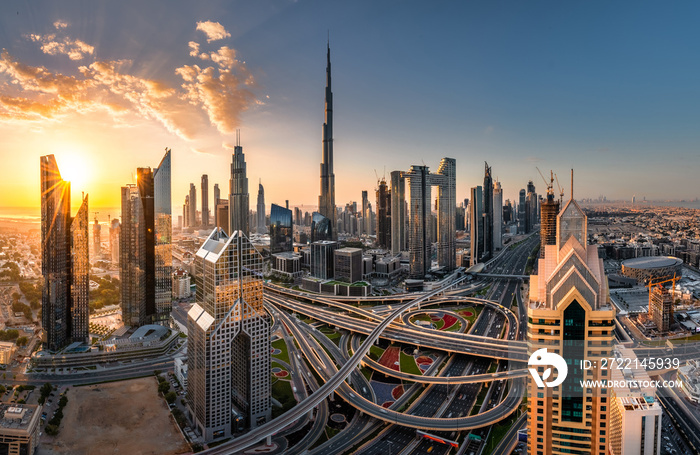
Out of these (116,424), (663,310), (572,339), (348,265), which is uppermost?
(572,339)

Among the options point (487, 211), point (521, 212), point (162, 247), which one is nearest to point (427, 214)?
point (487, 211)

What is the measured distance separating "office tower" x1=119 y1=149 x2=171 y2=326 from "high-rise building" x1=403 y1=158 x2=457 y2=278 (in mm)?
43283

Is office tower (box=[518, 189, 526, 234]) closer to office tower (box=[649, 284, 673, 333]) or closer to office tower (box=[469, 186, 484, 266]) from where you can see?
office tower (box=[469, 186, 484, 266])

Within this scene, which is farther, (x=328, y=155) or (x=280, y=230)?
(x=328, y=155)

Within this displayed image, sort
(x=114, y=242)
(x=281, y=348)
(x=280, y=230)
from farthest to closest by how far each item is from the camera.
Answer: (x=280, y=230) → (x=114, y=242) → (x=281, y=348)

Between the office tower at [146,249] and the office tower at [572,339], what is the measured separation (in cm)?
4527

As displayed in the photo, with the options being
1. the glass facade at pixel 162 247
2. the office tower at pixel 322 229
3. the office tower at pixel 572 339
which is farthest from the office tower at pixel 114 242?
the office tower at pixel 572 339

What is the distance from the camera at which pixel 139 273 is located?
159ft

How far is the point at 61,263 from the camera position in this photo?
4219 centimetres

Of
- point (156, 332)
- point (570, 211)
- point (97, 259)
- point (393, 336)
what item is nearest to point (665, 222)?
point (393, 336)

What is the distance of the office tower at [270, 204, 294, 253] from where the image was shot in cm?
9125

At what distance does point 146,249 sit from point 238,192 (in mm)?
46307

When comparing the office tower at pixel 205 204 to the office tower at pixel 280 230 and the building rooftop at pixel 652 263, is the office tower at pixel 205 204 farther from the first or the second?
the building rooftop at pixel 652 263

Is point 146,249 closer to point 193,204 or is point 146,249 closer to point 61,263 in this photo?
point 61,263
